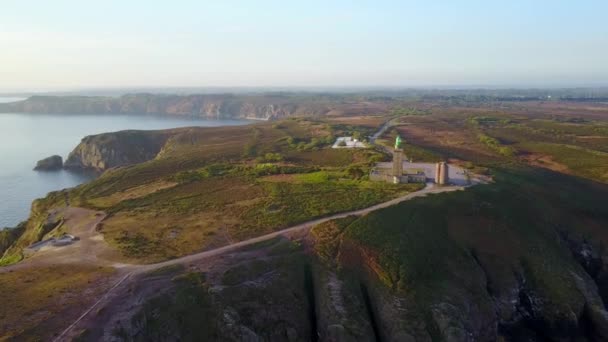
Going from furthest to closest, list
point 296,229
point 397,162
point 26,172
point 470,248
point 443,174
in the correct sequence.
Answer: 1. point 26,172
2. point 397,162
3. point 443,174
4. point 296,229
5. point 470,248

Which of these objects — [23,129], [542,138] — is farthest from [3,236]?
[23,129]

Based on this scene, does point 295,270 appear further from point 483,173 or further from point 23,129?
point 23,129

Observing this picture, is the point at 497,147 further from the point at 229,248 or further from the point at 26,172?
the point at 26,172

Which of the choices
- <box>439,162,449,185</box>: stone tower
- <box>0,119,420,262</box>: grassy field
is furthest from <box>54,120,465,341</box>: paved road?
<box>439,162,449,185</box>: stone tower

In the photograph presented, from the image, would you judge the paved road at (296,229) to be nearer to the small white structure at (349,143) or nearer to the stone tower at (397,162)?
the stone tower at (397,162)

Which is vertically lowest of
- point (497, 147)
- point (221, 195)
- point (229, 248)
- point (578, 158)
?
point (229, 248)

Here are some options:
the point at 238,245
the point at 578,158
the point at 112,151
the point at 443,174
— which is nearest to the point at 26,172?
the point at 112,151

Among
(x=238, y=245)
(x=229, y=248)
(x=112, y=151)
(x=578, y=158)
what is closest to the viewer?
(x=229, y=248)

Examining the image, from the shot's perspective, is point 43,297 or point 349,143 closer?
point 43,297
